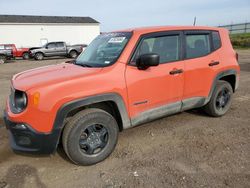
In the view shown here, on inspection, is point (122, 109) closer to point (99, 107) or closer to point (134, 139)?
point (99, 107)

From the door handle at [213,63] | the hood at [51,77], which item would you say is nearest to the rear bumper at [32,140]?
the hood at [51,77]

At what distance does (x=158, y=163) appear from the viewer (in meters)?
3.58

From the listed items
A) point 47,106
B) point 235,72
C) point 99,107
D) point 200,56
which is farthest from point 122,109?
point 235,72

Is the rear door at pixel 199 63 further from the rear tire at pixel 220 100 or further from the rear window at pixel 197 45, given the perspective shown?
the rear tire at pixel 220 100

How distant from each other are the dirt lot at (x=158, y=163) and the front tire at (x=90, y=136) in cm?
16

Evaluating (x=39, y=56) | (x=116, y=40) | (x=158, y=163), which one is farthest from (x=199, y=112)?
(x=39, y=56)

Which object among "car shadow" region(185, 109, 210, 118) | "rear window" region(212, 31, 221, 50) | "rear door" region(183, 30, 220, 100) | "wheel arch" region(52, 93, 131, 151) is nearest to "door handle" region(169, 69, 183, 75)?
"rear door" region(183, 30, 220, 100)

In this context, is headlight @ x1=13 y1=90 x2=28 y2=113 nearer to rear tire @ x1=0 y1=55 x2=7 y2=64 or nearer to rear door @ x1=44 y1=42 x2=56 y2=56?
rear tire @ x1=0 y1=55 x2=7 y2=64

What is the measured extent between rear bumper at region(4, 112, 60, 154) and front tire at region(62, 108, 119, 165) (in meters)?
0.18

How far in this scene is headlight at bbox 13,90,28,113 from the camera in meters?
3.23

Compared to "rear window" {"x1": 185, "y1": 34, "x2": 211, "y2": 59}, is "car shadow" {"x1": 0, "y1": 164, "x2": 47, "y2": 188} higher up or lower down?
lower down

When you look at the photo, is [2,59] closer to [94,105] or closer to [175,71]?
[94,105]

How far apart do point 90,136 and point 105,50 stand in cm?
142

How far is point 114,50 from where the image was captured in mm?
3953
